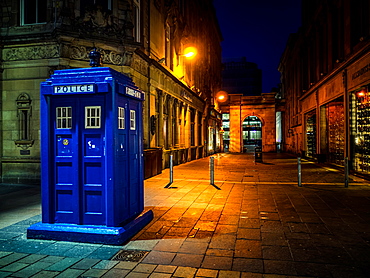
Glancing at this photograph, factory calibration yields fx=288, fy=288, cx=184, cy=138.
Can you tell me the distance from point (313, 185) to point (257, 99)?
105ft

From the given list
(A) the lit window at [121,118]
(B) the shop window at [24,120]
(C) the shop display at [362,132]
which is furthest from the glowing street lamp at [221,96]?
(A) the lit window at [121,118]

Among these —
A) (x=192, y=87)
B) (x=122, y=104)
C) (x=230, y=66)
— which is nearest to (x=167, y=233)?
(x=122, y=104)

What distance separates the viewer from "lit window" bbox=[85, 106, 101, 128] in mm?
4867

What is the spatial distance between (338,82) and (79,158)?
53.0ft


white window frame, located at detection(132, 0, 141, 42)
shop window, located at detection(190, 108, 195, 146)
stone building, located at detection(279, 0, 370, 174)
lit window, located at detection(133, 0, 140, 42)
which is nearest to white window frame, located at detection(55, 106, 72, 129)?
white window frame, located at detection(132, 0, 141, 42)

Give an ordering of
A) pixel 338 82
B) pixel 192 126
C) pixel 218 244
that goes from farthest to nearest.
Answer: pixel 192 126 < pixel 338 82 < pixel 218 244

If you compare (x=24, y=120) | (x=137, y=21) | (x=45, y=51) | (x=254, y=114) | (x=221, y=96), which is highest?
(x=137, y=21)

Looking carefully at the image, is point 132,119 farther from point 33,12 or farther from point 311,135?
point 311,135

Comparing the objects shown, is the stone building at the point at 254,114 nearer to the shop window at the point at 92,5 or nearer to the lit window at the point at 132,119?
the shop window at the point at 92,5

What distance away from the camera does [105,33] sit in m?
12.1

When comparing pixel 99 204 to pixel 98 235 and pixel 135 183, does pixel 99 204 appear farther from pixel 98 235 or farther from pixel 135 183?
pixel 135 183

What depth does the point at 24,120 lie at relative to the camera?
38.8 feet

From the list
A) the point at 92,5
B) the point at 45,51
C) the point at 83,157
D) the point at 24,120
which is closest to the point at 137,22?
the point at 92,5

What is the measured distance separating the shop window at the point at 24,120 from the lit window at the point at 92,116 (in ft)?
26.8
